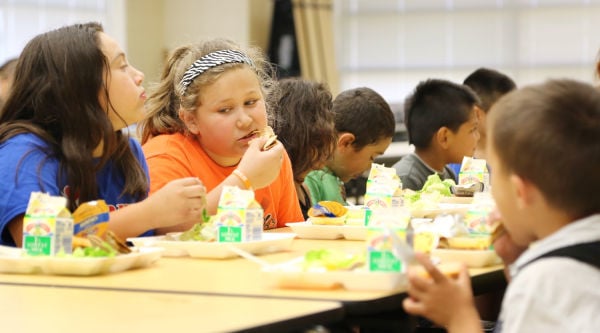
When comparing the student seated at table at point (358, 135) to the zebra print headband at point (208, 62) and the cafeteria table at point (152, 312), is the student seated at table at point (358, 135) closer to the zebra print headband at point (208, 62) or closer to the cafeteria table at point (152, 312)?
the zebra print headband at point (208, 62)

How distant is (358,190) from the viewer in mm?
5289

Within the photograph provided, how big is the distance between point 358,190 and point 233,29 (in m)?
3.09

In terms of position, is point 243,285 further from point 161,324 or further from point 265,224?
point 265,224

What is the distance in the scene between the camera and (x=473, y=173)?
12.0ft

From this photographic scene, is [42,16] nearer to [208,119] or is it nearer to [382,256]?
[208,119]

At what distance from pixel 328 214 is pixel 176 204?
1.61 feet

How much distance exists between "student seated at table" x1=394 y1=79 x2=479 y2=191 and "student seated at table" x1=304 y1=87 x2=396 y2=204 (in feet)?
1.06

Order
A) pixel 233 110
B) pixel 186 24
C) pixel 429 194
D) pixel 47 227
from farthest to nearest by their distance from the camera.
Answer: pixel 186 24
pixel 429 194
pixel 233 110
pixel 47 227

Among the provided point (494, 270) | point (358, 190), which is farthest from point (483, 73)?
point (494, 270)

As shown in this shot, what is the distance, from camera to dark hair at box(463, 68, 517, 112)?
211 inches

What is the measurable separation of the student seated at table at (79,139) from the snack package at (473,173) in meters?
1.31

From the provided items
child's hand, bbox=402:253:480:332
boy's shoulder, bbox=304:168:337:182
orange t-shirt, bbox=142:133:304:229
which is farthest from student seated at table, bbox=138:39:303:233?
child's hand, bbox=402:253:480:332

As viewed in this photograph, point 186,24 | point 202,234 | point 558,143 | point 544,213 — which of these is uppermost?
point 558,143

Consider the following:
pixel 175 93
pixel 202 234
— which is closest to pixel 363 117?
pixel 175 93
